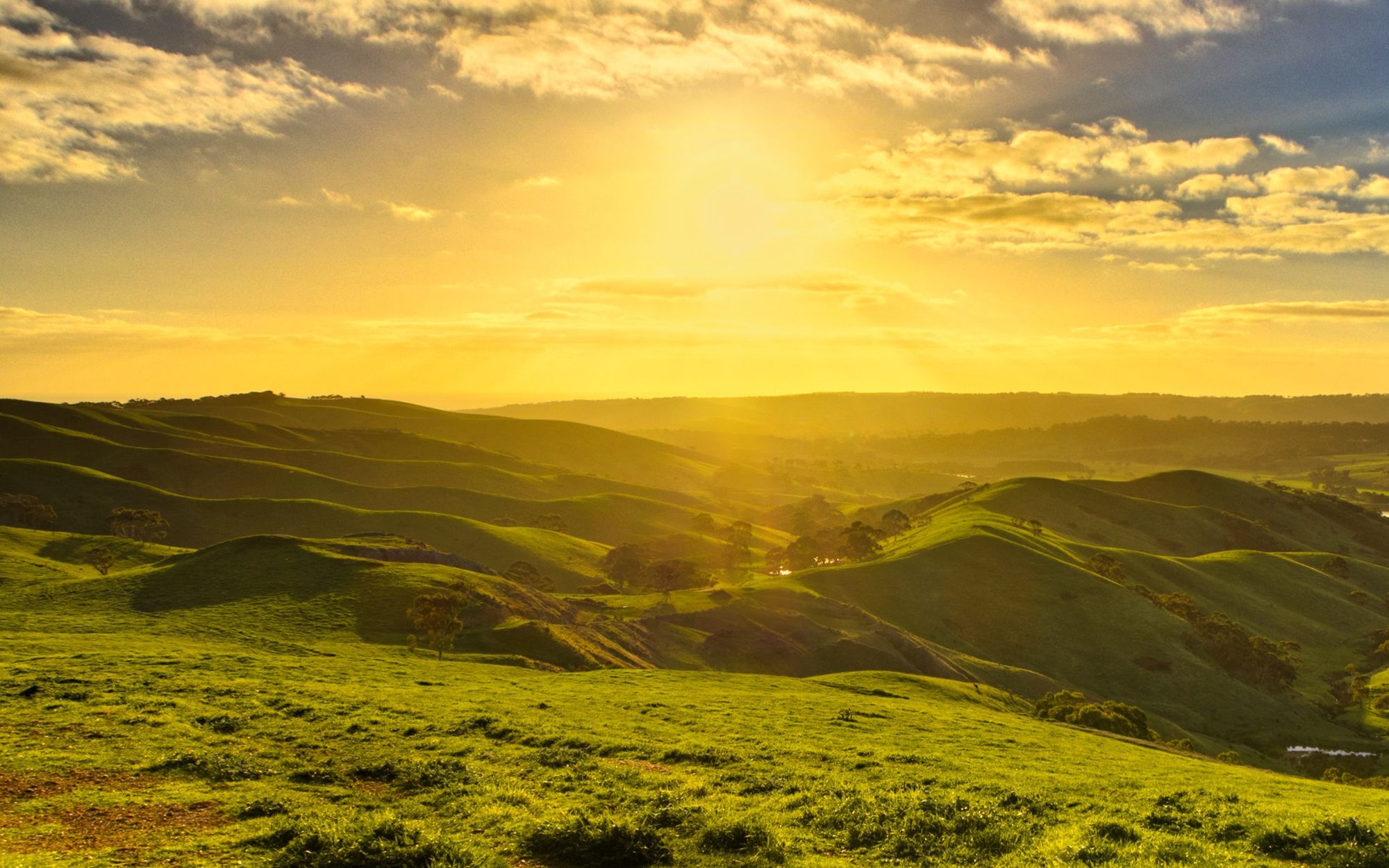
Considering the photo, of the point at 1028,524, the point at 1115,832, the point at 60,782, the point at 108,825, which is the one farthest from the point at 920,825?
the point at 1028,524

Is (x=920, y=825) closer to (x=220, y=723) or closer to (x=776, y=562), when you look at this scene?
(x=220, y=723)

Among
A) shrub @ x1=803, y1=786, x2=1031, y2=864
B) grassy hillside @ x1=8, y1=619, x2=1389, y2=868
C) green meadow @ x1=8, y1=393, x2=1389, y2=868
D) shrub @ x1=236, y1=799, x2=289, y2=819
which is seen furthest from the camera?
shrub @ x1=236, y1=799, x2=289, y2=819

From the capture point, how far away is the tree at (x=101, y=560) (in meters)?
102

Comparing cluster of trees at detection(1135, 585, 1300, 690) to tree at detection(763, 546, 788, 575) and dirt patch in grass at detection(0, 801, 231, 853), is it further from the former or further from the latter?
dirt patch in grass at detection(0, 801, 231, 853)

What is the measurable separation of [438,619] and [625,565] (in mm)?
84078

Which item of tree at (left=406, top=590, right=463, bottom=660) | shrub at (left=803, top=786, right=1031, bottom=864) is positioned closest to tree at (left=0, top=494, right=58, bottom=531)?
tree at (left=406, top=590, right=463, bottom=660)

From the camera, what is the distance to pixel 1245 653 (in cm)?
12438

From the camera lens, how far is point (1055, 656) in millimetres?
121500

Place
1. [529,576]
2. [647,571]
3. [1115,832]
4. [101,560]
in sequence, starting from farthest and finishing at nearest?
[647,571], [529,576], [101,560], [1115,832]

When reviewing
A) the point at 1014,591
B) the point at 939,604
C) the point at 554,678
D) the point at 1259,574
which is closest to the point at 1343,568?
the point at 1259,574

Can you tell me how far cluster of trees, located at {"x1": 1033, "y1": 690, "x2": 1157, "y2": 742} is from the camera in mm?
70938

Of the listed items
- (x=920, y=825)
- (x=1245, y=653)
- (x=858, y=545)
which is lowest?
(x=1245, y=653)

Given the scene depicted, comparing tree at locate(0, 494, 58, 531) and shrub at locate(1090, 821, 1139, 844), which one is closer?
shrub at locate(1090, 821, 1139, 844)

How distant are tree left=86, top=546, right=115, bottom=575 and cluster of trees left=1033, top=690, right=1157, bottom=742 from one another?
115301 mm
